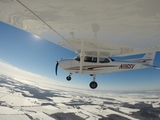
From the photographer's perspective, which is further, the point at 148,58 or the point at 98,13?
the point at 148,58

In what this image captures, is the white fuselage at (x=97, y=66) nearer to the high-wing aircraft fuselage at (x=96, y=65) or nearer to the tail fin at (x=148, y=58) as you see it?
the high-wing aircraft fuselage at (x=96, y=65)

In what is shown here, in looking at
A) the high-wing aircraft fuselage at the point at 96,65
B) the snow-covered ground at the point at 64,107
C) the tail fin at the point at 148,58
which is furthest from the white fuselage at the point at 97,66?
the snow-covered ground at the point at 64,107

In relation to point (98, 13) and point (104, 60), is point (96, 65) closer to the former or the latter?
point (104, 60)

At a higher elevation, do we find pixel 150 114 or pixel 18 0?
pixel 18 0

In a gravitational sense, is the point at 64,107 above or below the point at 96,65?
below

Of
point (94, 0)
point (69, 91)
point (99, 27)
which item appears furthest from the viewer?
point (69, 91)

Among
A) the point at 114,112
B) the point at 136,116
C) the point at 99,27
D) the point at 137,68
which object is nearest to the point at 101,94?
the point at 114,112

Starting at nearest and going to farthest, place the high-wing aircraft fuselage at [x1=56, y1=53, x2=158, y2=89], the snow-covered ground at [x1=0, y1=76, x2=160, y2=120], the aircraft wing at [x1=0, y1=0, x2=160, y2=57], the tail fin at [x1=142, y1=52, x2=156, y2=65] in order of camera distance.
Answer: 1. the aircraft wing at [x1=0, y1=0, x2=160, y2=57]
2. the high-wing aircraft fuselage at [x1=56, y1=53, x2=158, y2=89]
3. the tail fin at [x1=142, y1=52, x2=156, y2=65]
4. the snow-covered ground at [x1=0, y1=76, x2=160, y2=120]

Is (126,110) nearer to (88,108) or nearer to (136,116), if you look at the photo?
(136,116)

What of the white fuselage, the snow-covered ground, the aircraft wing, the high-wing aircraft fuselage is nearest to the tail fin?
the high-wing aircraft fuselage

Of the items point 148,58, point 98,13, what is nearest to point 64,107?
point 148,58

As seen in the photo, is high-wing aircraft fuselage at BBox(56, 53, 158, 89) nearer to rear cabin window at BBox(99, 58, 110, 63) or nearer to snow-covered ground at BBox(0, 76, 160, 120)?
rear cabin window at BBox(99, 58, 110, 63)
